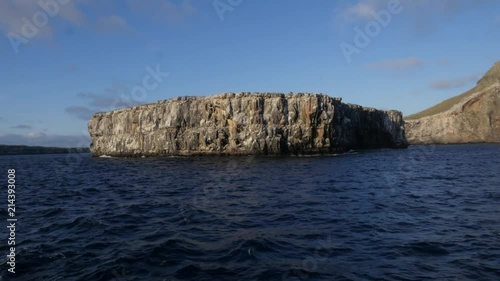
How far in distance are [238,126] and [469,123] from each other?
140715 mm

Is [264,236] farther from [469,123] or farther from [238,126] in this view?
[469,123]

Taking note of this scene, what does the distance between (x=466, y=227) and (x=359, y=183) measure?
54.0 ft

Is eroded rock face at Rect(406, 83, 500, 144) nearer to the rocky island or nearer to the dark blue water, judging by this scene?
the rocky island

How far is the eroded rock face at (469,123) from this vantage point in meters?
164

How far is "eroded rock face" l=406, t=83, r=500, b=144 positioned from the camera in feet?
537

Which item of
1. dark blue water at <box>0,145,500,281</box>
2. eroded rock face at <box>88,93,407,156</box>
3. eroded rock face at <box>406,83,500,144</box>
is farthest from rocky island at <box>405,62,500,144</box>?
dark blue water at <box>0,145,500,281</box>

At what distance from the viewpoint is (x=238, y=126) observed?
299 feet

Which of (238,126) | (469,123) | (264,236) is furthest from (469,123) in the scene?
(264,236)

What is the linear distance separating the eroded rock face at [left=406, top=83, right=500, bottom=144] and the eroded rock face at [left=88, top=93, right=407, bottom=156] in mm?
93578

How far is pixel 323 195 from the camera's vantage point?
83.3 feet

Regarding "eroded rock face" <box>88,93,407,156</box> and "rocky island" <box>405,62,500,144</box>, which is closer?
"eroded rock face" <box>88,93,407,156</box>

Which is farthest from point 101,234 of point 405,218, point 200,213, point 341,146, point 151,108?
point 151,108

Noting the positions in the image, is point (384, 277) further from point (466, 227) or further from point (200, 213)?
point (200, 213)

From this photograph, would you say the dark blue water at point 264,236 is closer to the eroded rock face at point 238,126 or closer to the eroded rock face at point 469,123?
the eroded rock face at point 238,126
